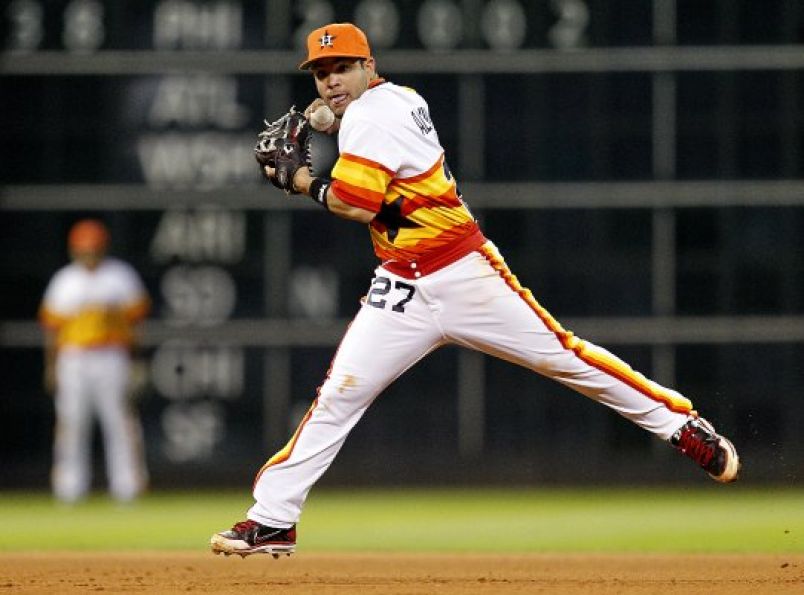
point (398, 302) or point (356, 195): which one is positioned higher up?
point (356, 195)

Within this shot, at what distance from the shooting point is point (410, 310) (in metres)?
5.96

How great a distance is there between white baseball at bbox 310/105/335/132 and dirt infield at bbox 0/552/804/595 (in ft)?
5.36

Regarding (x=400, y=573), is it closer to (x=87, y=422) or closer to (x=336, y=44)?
(x=336, y=44)

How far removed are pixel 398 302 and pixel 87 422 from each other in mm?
5586

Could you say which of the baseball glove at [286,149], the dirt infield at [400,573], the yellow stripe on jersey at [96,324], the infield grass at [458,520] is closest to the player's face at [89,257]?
the yellow stripe on jersey at [96,324]

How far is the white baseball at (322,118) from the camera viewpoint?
6.20 m

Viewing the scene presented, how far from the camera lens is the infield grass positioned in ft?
27.3

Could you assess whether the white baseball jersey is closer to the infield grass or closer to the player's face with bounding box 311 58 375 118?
the infield grass

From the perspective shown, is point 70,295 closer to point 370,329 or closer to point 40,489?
point 40,489

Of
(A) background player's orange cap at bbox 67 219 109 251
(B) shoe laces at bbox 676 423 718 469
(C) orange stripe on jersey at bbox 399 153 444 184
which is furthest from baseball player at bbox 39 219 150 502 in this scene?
(B) shoe laces at bbox 676 423 718 469

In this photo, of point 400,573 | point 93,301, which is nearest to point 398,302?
point 400,573

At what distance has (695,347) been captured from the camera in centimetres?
1058

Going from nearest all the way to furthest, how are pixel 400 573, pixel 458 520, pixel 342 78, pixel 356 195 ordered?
pixel 356 195 < pixel 342 78 < pixel 400 573 < pixel 458 520

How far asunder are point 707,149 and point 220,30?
9.88ft
